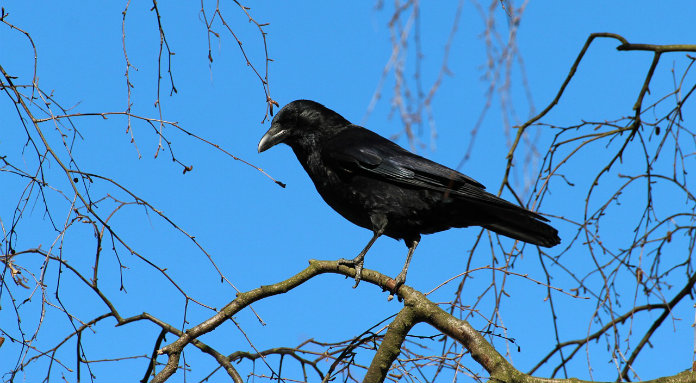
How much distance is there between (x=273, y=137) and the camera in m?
5.45

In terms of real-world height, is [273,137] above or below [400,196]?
above

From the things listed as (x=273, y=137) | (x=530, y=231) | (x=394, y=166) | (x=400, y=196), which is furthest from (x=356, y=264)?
(x=273, y=137)

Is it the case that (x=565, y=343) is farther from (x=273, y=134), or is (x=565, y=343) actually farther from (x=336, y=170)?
(x=273, y=134)

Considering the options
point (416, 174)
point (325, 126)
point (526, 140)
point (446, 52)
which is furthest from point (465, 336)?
point (325, 126)

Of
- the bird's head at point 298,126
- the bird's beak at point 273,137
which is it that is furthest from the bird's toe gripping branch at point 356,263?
the bird's beak at point 273,137

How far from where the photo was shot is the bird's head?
545 centimetres

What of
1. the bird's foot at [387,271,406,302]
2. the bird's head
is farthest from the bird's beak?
the bird's foot at [387,271,406,302]

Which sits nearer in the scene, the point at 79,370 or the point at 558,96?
the point at 79,370

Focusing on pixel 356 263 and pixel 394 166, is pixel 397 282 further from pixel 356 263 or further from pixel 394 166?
pixel 394 166

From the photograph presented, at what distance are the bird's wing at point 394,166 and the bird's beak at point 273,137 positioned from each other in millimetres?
416

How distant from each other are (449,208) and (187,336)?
2.05m

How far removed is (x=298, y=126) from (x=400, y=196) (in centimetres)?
120

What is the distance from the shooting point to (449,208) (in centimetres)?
475

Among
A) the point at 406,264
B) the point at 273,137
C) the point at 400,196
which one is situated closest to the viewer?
the point at 406,264
